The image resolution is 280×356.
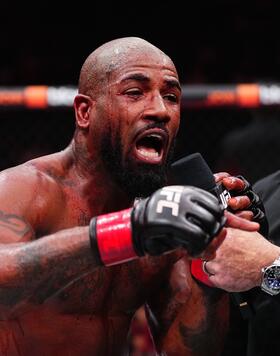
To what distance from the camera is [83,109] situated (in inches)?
77.7

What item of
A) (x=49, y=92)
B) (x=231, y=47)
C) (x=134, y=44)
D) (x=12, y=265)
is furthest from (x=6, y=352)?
(x=231, y=47)

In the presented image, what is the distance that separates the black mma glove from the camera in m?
1.47

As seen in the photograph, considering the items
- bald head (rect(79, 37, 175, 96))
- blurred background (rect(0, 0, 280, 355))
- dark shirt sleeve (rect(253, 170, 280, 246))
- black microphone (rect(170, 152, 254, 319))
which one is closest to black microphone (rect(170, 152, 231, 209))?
black microphone (rect(170, 152, 254, 319))

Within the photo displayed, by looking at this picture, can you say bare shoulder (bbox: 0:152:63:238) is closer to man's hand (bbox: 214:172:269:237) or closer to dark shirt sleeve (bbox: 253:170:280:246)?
man's hand (bbox: 214:172:269:237)

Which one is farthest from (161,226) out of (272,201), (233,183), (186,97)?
(186,97)

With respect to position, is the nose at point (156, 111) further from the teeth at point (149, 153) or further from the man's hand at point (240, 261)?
the man's hand at point (240, 261)

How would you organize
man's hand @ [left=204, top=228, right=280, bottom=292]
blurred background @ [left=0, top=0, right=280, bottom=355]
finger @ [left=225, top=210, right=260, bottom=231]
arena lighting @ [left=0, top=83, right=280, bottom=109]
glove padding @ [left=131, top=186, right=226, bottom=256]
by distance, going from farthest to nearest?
blurred background @ [left=0, top=0, right=280, bottom=355]
arena lighting @ [left=0, top=83, right=280, bottom=109]
man's hand @ [left=204, top=228, right=280, bottom=292]
finger @ [left=225, top=210, right=260, bottom=231]
glove padding @ [left=131, top=186, right=226, bottom=256]

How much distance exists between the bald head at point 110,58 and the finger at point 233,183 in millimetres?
307

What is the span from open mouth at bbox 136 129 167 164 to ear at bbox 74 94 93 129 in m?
0.16

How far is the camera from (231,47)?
454 centimetres

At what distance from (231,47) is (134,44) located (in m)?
2.67

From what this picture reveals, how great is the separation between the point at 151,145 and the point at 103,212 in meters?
0.21

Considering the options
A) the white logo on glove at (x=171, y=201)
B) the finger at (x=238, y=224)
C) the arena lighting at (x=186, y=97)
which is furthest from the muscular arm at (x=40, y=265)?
the arena lighting at (x=186, y=97)

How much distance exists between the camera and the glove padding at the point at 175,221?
146cm
